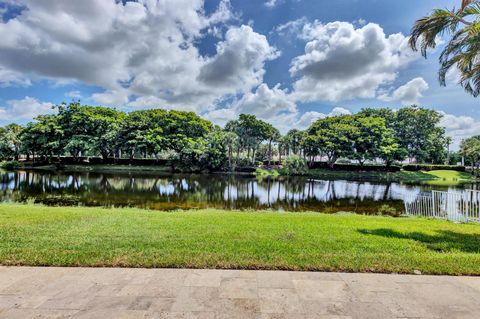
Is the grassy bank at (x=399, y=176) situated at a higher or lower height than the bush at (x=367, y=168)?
lower

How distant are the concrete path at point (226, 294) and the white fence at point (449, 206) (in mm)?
6640

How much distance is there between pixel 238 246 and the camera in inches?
188

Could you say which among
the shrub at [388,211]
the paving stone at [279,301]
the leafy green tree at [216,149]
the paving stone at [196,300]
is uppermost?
the leafy green tree at [216,149]

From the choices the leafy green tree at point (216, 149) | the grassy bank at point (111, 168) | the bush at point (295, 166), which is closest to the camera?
the leafy green tree at point (216, 149)

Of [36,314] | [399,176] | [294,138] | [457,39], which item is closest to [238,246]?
[36,314]

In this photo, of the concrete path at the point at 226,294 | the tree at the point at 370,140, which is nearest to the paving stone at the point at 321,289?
the concrete path at the point at 226,294

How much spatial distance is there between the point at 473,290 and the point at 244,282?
2949 mm

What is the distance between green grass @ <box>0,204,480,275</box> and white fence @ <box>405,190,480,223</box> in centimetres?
290

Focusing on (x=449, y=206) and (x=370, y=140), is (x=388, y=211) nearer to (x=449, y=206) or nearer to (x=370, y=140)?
(x=449, y=206)

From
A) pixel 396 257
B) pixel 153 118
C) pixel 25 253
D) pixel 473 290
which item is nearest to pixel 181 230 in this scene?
pixel 25 253

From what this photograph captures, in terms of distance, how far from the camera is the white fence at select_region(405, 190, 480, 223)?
8.75 m

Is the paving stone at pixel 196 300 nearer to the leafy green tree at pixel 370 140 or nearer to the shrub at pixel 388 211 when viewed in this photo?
the shrub at pixel 388 211

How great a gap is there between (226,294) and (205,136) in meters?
41.8

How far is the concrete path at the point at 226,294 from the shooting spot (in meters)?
2.72
